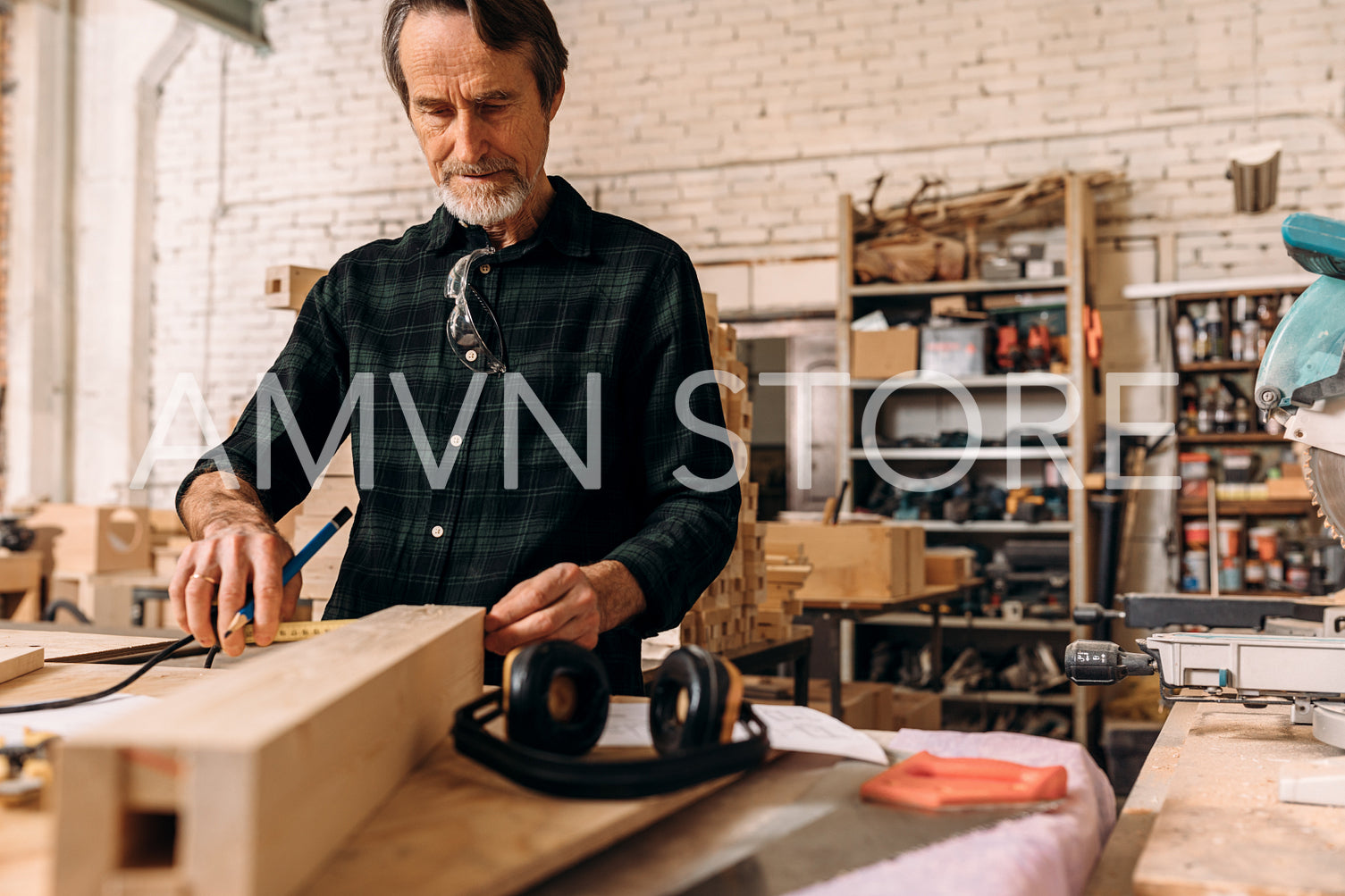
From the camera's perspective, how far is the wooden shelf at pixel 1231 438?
513cm

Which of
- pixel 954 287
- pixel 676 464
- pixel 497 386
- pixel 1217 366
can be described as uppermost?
pixel 954 287

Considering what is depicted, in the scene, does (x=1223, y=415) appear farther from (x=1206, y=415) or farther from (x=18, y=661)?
(x=18, y=661)

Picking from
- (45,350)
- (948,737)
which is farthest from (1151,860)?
(45,350)

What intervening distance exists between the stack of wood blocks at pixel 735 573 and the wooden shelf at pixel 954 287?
8.58 ft

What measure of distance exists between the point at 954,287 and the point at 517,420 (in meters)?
4.35

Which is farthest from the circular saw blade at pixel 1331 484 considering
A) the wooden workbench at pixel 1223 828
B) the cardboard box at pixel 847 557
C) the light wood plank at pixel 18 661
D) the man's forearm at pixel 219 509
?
the cardboard box at pixel 847 557

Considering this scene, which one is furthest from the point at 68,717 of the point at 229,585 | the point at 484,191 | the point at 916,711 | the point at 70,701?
the point at 916,711

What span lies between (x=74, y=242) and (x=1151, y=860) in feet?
24.9

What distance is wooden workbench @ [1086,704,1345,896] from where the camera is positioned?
72cm

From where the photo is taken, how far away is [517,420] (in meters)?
1.40

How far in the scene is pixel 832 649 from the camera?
347cm

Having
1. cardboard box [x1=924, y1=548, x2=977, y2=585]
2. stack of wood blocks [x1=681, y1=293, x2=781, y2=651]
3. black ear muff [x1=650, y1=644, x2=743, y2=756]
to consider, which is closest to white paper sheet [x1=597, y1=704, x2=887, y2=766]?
black ear muff [x1=650, y1=644, x2=743, y2=756]

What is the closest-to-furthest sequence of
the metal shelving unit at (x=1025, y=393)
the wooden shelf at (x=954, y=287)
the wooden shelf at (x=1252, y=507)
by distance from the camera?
the wooden shelf at (x=1252, y=507) → the metal shelving unit at (x=1025, y=393) → the wooden shelf at (x=954, y=287)

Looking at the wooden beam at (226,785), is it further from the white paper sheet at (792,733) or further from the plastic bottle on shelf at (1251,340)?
the plastic bottle on shelf at (1251,340)
